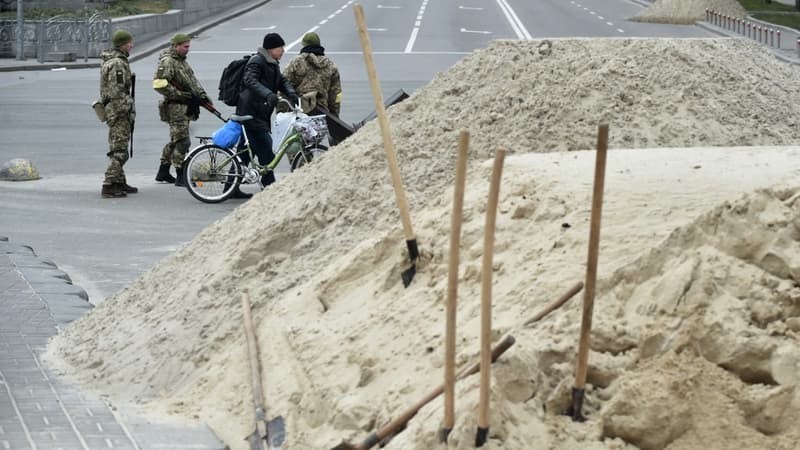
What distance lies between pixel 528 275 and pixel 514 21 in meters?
40.1

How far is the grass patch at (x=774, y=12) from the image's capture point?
4209 cm

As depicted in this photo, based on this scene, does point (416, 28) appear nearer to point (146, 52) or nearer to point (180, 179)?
point (146, 52)

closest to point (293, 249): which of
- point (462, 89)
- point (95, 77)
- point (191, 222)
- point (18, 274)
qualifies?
point (462, 89)

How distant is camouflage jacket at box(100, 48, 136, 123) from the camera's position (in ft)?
52.1

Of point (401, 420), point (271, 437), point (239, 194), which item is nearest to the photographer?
point (401, 420)

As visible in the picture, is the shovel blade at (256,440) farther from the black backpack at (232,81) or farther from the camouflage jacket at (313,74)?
the camouflage jacket at (313,74)

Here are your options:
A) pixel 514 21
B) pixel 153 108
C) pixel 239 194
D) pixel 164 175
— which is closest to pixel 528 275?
pixel 239 194

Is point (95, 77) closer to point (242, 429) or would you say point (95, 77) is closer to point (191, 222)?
point (191, 222)

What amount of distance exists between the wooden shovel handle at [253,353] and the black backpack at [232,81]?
680 cm

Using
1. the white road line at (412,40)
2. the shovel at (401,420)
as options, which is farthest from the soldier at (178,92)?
the white road line at (412,40)

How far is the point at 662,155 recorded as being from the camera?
7418mm

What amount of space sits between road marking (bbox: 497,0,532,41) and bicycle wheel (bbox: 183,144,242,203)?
79.8ft

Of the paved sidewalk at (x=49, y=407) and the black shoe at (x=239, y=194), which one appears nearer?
the paved sidewalk at (x=49, y=407)

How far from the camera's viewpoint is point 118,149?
52.2ft
